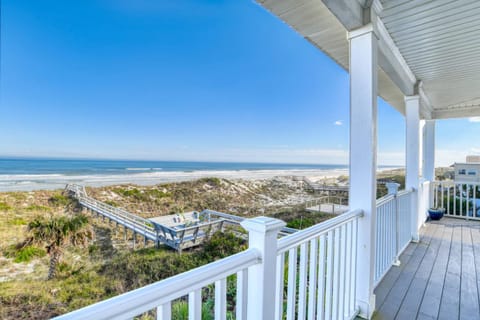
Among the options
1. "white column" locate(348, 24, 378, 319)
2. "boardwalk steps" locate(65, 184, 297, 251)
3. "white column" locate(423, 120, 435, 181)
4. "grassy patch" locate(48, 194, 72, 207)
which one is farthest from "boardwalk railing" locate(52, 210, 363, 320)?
"white column" locate(423, 120, 435, 181)

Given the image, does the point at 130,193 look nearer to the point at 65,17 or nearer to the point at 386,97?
the point at 65,17

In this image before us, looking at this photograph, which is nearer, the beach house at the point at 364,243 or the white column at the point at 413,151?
the beach house at the point at 364,243

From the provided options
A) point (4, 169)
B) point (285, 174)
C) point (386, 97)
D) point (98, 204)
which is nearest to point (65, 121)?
point (4, 169)

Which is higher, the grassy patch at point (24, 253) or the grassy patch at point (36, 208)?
the grassy patch at point (36, 208)

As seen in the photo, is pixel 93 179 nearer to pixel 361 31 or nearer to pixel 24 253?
pixel 24 253

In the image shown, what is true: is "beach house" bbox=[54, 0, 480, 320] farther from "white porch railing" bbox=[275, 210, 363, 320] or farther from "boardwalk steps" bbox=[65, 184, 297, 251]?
"boardwalk steps" bbox=[65, 184, 297, 251]

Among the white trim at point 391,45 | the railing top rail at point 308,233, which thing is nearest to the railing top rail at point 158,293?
the railing top rail at point 308,233

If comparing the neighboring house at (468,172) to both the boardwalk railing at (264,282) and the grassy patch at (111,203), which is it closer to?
the boardwalk railing at (264,282)

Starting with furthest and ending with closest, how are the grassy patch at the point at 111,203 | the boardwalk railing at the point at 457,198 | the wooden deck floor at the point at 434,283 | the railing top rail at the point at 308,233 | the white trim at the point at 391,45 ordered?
the boardwalk railing at the point at 457,198
the grassy patch at the point at 111,203
the white trim at the point at 391,45
the wooden deck floor at the point at 434,283
the railing top rail at the point at 308,233
